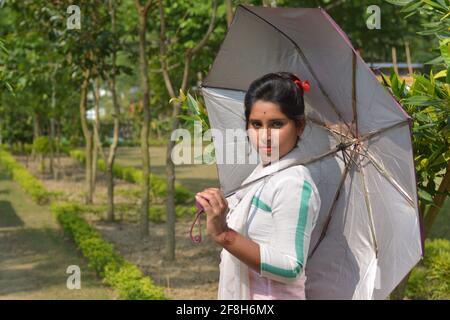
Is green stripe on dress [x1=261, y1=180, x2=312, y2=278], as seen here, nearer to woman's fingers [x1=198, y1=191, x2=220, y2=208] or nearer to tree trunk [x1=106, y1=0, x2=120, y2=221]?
woman's fingers [x1=198, y1=191, x2=220, y2=208]

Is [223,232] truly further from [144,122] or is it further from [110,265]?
[144,122]

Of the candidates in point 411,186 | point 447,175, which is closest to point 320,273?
point 411,186

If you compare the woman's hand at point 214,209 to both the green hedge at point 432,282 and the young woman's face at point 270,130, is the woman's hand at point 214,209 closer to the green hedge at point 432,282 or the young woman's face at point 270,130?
the young woman's face at point 270,130

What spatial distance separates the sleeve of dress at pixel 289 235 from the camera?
6.61 ft

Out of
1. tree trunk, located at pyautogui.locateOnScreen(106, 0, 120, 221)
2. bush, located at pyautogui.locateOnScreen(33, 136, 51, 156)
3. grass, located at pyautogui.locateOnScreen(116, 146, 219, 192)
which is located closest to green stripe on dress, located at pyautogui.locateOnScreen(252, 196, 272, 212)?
tree trunk, located at pyautogui.locateOnScreen(106, 0, 120, 221)

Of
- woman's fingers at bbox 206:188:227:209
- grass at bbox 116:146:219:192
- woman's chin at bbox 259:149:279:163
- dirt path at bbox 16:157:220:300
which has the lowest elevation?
grass at bbox 116:146:219:192

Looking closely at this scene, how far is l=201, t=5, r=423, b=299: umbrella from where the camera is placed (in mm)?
2311

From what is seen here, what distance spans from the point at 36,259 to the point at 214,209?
903 cm

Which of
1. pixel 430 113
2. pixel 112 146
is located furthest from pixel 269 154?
pixel 112 146

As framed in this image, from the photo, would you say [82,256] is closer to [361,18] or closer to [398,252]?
[361,18]

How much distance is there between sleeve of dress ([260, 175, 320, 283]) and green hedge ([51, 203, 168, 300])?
5422 mm

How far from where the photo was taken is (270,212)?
2.10 metres

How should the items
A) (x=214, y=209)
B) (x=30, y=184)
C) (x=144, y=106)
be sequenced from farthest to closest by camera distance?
(x=30, y=184)
(x=144, y=106)
(x=214, y=209)

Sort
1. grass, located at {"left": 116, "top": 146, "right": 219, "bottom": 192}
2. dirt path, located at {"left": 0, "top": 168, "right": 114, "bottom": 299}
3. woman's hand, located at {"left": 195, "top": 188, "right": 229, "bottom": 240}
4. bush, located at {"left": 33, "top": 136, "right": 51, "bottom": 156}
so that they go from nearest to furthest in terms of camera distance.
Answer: woman's hand, located at {"left": 195, "top": 188, "right": 229, "bottom": 240}
dirt path, located at {"left": 0, "top": 168, "right": 114, "bottom": 299}
grass, located at {"left": 116, "top": 146, "right": 219, "bottom": 192}
bush, located at {"left": 33, "top": 136, "right": 51, "bottom": 156}
